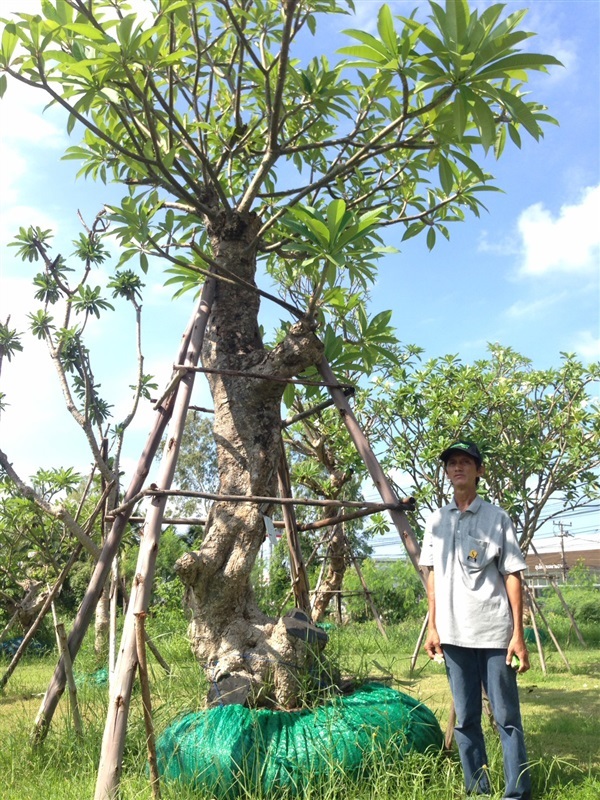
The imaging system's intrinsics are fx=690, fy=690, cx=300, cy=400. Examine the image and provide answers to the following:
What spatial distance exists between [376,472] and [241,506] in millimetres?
643

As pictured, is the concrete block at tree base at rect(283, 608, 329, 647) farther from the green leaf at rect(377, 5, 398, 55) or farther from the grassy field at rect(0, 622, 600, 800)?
the green leaf at rect(377, 5, 398, 55)

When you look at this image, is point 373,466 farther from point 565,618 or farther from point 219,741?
point 565,618

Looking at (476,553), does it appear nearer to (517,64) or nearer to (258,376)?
(258,376)

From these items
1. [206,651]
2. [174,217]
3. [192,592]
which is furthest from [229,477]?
[174,217]

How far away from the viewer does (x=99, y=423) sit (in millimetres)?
5812

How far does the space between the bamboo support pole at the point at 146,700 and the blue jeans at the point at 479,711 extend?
110 centimetres

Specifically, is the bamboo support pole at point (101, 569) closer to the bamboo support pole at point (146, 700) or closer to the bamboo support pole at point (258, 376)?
the bamboo support pole at point (258, 376)

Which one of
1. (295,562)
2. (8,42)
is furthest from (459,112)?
(295,562)

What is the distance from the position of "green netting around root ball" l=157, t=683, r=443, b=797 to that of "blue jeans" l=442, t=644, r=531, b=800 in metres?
0.21

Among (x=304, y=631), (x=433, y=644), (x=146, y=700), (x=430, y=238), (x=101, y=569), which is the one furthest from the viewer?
(x=430, y=238)

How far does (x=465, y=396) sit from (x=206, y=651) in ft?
15.7

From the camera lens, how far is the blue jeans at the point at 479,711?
7.97 feet

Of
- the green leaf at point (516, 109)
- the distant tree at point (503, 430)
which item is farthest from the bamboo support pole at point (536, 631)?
the green leaf at point (516, 109)

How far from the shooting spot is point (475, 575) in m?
2.61
